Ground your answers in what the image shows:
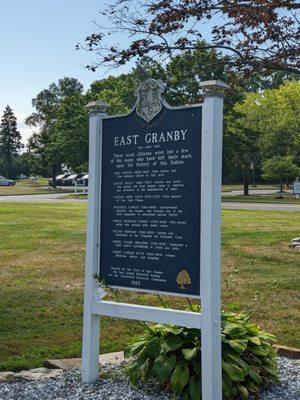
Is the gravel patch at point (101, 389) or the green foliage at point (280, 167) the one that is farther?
the green foliage at point (280, 167)

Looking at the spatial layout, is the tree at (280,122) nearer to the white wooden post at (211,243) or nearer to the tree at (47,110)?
the tree at (47,110)

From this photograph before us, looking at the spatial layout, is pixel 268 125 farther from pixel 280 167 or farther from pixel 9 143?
pixel 9 143

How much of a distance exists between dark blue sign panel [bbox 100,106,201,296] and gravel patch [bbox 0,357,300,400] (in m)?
0.77

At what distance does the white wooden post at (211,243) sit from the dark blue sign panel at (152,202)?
92 millimetres

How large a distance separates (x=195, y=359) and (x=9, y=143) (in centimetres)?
9178

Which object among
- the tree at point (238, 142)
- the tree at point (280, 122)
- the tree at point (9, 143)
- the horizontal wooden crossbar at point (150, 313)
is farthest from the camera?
the tree at point (9, 143)

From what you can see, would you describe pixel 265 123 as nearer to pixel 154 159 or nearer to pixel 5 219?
pixel 5 219

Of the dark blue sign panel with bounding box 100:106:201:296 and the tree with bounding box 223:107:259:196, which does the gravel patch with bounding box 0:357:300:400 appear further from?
the tree with bounding box 223:107:259:196

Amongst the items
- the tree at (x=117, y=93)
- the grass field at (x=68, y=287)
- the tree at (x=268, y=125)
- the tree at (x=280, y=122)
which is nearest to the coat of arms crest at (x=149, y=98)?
the grass field at (x=68, y=287)

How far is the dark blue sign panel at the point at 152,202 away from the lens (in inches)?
170

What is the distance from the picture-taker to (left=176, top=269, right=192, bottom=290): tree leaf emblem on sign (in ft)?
14.2

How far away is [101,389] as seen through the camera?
468 centimetres

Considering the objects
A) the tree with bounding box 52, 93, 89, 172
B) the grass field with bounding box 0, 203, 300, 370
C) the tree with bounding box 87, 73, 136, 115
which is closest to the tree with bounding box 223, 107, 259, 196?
the tree with bounding box 87, 73, 136, 115

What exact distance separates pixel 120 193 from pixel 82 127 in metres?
46.2
